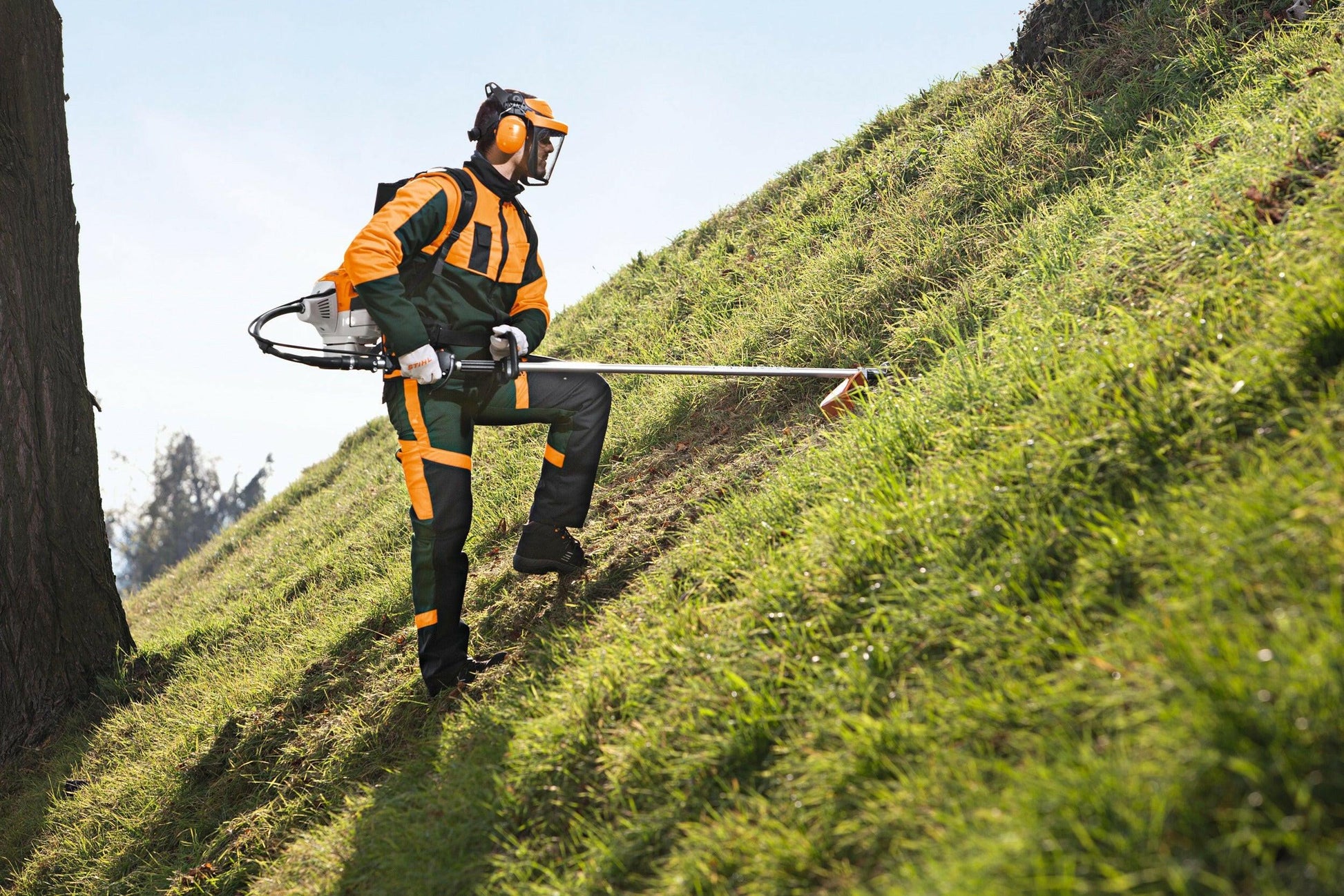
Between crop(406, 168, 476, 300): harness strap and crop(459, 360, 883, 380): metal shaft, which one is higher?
crop(406, 168, 476, 300): harness strap

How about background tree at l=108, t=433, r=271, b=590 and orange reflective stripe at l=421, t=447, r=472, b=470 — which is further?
background tree at l=108, t=433, r=271, b=590

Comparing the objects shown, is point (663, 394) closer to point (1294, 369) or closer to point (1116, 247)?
point (1116, 247)

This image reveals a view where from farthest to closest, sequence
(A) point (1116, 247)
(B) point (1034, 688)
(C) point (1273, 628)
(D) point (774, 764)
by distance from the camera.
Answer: (A) point (1116, 247), (D) point (774, 764), (B) point (1034, 688), (C) point (1273, 628)

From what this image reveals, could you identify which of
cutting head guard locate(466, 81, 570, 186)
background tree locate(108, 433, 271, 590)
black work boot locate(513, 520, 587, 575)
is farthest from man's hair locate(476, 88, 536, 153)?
background tree locate(108, 433, 271, 590)

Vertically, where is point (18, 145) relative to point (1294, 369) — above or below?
above

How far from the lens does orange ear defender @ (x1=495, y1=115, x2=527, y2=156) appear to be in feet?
15.4

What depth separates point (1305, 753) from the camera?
1.77 meters

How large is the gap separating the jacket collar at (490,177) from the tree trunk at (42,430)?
4.14 metres

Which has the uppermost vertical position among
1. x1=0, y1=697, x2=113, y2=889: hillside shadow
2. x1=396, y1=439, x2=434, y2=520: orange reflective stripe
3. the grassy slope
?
x1=396, y1=439, x2=434, y2=520: orange reflective stripe

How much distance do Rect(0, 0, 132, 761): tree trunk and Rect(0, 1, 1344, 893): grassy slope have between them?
540 millimetres

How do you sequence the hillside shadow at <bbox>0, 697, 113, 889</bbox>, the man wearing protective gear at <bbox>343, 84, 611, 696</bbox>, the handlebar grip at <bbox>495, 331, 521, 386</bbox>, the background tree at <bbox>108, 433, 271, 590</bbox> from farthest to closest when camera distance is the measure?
the background tree at <bbox>108, 433, 271, 590</bbox>
the hillside shadow at <bbox>0, 697, 113, 889</bbox>
the handlebar grip at <bbox>495, 331, 521, 386</bbox>
the man wearing protective gear at <bbox>343, 84, 611, 696</bbox>

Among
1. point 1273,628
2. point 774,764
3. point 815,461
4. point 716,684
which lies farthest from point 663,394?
point 1273,628

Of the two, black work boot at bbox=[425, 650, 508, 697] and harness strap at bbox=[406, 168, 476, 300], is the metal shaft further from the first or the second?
black work boot at bbox=[425, 650, 508, 697]

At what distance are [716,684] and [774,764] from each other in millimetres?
442
